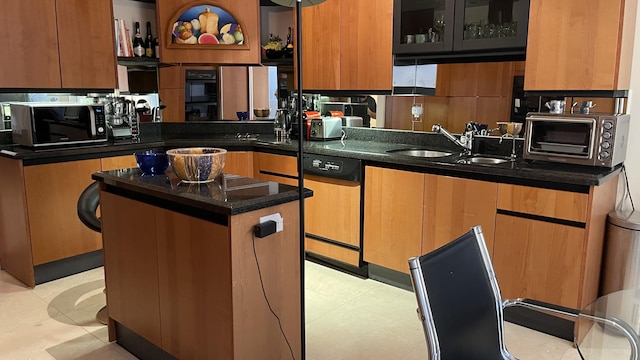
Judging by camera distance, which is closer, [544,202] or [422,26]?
[544,202]

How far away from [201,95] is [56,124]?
1.41 meters

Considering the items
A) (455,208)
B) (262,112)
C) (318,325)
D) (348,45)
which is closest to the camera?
(318,325)

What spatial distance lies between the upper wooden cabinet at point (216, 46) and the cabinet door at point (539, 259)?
2675 mm

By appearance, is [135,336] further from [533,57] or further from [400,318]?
[533,57]

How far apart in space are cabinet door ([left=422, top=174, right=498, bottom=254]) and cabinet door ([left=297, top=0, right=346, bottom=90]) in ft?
4.40

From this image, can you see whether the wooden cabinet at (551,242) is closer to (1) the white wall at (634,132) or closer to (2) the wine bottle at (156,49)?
(1) the white wall at (634,132)

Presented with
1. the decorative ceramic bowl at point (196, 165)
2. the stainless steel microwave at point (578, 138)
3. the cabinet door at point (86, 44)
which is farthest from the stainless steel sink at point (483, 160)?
the cabinet door at point (86, 44)

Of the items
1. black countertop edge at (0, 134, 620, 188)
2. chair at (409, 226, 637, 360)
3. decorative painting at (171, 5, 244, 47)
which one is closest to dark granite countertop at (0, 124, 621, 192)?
black countertop edge at (0, 134, 620, 188)

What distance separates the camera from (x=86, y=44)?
3795mm

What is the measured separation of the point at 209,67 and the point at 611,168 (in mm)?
3358

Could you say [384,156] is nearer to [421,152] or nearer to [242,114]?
[421,152]

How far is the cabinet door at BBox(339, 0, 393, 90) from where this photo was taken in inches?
144

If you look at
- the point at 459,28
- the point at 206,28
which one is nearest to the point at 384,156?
the point at 459,28

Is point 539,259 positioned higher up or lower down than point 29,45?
lower down
